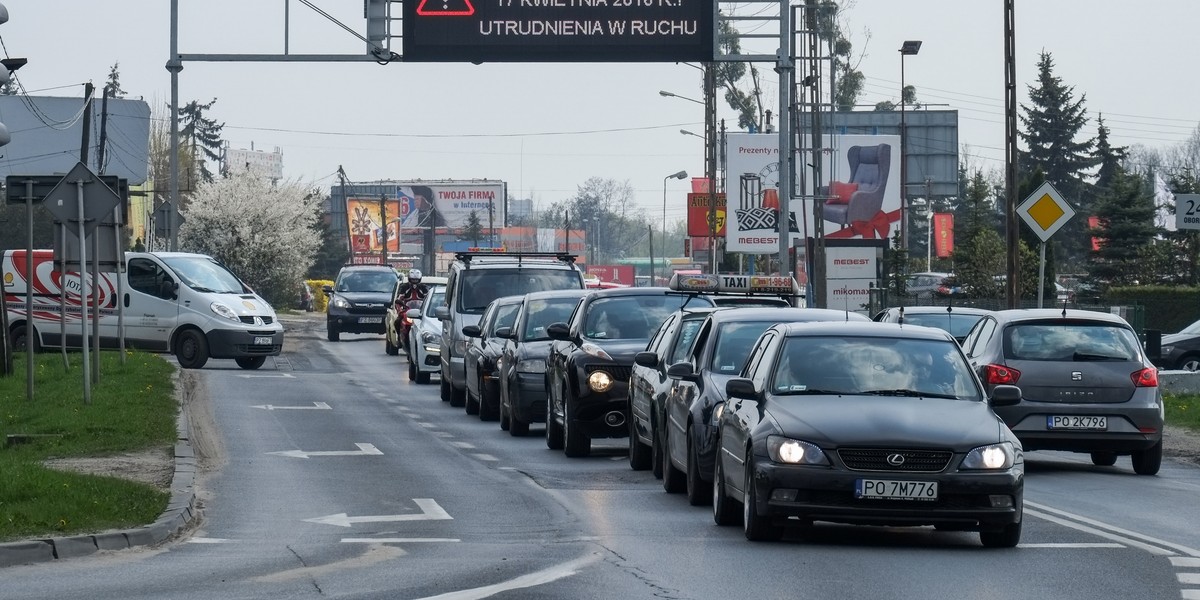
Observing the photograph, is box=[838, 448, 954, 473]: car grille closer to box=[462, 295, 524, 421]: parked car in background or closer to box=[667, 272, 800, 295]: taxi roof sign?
box=[667, 272, 800, 295]: taxi roof sign

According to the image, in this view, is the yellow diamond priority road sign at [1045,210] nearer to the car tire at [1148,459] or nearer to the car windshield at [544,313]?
the car windshield at [544,313]

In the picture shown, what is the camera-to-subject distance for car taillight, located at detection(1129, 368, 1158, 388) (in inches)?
670

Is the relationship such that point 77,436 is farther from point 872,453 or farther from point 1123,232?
point 1123,232

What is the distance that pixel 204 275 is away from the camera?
33.6 metres

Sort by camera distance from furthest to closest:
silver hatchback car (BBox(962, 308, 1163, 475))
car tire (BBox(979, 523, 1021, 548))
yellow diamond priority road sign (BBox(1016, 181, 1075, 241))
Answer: yellow diamond priority road sign (BBox(1016, 181, 1075, 241))
silver hatchback car (BBox(962, 308, 1163, 475))
car tire (BBox(979, 523, 1021, 548))

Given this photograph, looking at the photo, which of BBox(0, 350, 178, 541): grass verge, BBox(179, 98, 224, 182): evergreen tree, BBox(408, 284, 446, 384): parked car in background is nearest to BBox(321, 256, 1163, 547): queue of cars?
BBox(0, 350, 178, 541): grass verge

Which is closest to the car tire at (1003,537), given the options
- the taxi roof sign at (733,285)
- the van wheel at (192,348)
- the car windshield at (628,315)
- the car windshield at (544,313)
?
the taxi roof sign at (733,285)

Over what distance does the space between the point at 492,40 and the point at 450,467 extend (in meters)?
15.2

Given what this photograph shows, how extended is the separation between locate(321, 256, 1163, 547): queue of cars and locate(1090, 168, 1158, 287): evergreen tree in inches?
1938

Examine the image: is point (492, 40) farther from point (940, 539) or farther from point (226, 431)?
point (940, 539)

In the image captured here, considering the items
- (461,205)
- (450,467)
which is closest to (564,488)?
(450,467)

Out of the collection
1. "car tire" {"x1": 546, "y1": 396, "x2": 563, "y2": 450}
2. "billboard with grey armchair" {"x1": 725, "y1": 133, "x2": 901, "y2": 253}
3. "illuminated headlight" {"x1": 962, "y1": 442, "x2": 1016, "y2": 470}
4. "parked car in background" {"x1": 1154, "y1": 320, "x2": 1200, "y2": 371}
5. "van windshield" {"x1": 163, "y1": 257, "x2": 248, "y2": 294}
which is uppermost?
"billboard with grey armchair" {"x1": 725, "y1": 133, "x2": 901, "y2": 253}

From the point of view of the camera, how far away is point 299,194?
87.9m

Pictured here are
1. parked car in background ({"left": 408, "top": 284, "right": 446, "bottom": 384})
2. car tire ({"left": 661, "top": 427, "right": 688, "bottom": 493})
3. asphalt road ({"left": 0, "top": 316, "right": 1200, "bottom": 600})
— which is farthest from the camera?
parked car in background ({"left": 408, "top": 284, "right": 446, "bottom": 384})
